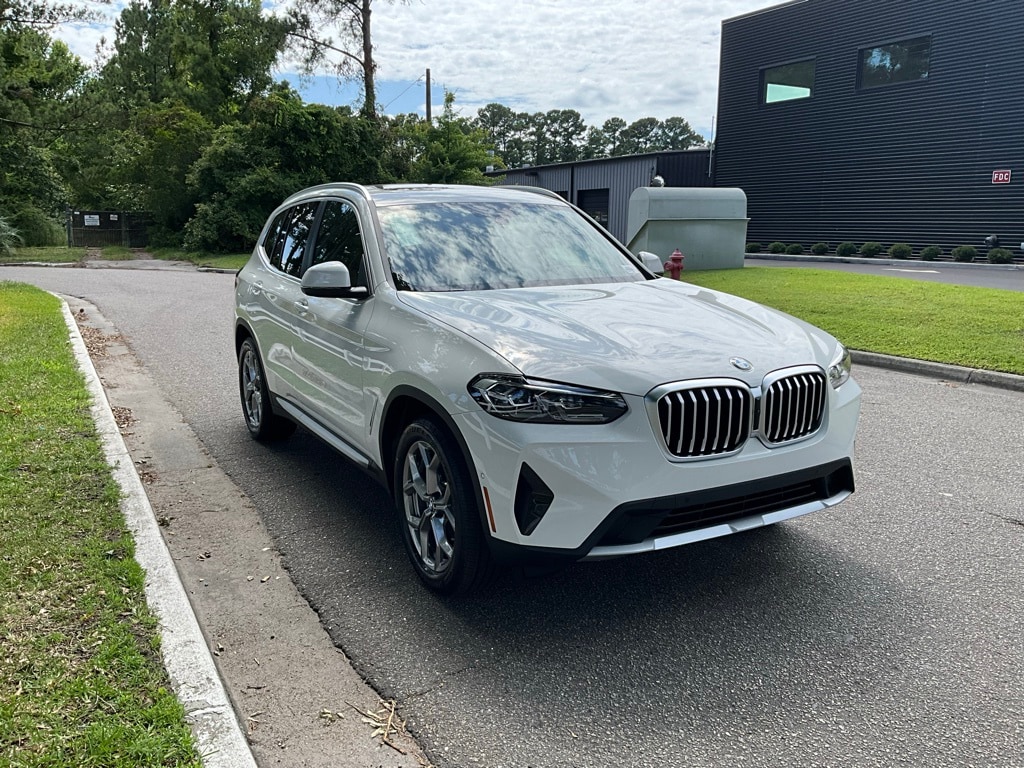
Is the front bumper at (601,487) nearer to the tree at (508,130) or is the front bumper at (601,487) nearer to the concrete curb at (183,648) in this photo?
the concrete curb at (183,648)

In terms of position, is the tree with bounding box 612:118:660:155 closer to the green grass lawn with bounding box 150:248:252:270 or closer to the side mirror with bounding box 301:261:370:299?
the green grass lawn with bounding box 150:248:252:270

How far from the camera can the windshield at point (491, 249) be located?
14.1 ft

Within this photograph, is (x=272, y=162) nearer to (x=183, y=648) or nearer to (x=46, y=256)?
(x=46, y=256)

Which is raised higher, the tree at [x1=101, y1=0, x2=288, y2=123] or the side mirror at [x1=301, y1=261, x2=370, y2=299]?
the tree at [x1=101, y1=0, x2=288, y2=123]

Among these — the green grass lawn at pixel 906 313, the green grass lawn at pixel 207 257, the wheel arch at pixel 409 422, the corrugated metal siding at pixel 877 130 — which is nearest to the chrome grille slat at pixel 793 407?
the wheel arch at pixel 409 422

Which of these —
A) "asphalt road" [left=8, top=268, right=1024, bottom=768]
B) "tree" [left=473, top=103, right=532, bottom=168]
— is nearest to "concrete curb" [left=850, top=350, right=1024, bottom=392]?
"asphalt road" [left=8, top=268, right=1024, bottom=768]

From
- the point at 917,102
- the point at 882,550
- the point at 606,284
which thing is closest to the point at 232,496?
the point at 606,284

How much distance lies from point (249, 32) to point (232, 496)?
111 feet

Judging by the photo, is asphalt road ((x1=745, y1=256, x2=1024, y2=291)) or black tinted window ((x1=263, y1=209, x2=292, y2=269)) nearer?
black tinted window ((x1=263, y1=209, x2=292, y2=269))

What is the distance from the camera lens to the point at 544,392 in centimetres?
314

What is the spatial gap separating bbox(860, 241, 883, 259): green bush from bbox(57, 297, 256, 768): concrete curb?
2613cm

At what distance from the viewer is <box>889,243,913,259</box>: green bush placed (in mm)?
25938

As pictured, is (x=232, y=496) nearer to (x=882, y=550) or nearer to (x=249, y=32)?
(x=882, y=550)

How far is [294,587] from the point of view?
3898 millimetres
